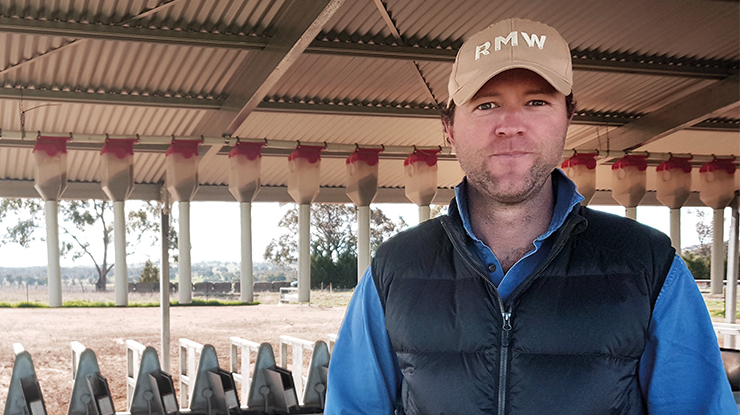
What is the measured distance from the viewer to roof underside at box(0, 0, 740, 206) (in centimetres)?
295

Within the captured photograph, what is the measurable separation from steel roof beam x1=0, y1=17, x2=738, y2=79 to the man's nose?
6.77 feet

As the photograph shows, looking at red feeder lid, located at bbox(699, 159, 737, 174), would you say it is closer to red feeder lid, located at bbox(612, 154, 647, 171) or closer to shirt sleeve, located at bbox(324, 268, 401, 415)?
red feeder lid, located at bbox(612, 154, 647, 171)

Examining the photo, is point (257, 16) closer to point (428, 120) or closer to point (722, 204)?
point (428, 120)

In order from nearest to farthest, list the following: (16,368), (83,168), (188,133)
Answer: (16,368) → (188,133) → (83,168)

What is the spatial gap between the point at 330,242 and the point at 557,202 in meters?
8.44

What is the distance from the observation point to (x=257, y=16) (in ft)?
9.91

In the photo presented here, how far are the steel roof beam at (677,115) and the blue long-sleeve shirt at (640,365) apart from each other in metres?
3.31

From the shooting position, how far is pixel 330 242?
31.2 feet

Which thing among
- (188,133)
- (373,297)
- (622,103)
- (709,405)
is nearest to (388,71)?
(188,133)

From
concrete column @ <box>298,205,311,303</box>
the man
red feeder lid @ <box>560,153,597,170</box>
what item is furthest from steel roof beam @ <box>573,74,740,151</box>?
the man

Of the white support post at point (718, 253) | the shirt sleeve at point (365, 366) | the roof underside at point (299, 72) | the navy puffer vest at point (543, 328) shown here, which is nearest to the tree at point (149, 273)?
the roof underside at point (299, 72)

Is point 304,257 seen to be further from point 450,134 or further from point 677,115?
point 450,134

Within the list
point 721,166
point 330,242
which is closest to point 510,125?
point 721,166

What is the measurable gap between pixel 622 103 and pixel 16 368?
3734 mm
